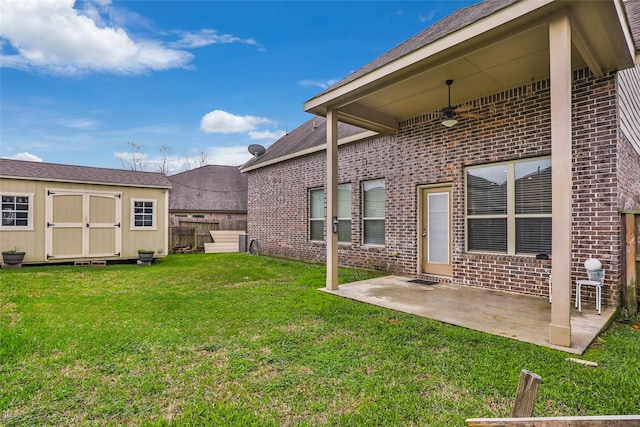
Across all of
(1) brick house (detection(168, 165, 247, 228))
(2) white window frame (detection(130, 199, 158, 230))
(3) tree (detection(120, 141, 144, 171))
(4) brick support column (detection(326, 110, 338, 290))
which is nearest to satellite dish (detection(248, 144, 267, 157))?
(1) brick house (detection(168, 165, 247, 228))

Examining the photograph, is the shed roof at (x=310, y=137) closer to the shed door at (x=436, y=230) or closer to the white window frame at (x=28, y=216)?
the shed door at (x=436, y=230)

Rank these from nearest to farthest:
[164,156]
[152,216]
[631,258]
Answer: [631,258]
[152,216]
[164,156]

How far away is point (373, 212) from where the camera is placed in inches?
302

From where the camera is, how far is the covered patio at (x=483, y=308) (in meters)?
3.31

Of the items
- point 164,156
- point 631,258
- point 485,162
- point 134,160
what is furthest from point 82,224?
point 164,156

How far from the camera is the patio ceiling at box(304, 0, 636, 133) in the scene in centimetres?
319

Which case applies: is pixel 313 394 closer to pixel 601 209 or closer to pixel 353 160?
pixel 601 209

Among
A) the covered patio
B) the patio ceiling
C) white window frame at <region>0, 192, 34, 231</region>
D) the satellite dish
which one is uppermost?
the satellite dish

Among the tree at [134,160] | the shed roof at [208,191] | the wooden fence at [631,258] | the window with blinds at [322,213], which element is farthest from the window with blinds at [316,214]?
the tree at [134,160]

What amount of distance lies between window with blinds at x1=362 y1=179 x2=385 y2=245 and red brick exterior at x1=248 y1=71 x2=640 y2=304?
0.18 m

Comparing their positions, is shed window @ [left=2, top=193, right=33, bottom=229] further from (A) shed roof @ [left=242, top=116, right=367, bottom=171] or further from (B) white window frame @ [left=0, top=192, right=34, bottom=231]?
(A) shed roof @ [left=242, top=116, right=367, bottom=171]

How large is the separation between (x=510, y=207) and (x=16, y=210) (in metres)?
11.4

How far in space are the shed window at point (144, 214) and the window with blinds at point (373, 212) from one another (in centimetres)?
661

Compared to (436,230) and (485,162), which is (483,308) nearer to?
(436,230)
